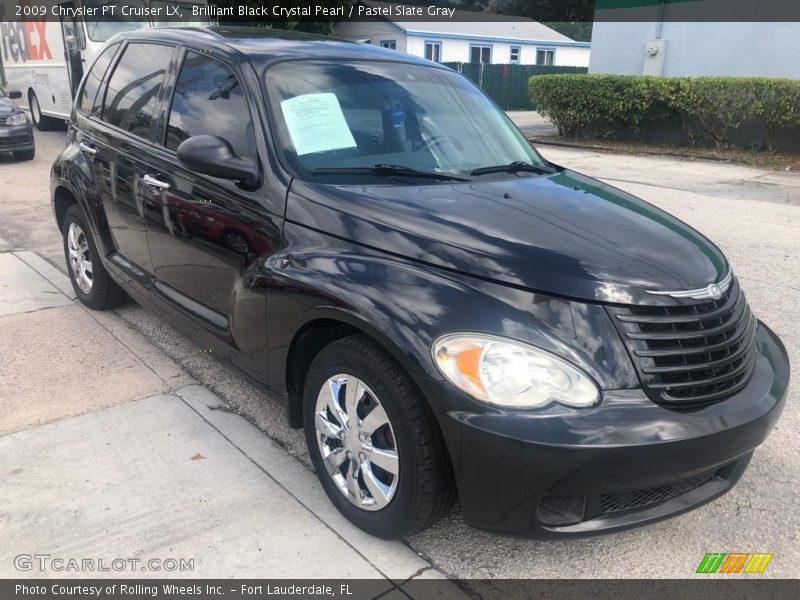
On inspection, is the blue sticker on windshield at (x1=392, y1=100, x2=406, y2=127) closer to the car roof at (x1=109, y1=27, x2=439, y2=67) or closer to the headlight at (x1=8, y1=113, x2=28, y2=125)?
the car roof at (x1=109, y1=27, x2=439, y2=67)

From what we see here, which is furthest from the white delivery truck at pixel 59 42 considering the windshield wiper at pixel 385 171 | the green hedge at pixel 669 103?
the windshield wiper at pixel 385 171

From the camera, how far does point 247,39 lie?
11.8 feet

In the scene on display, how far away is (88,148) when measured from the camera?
14.8 feet

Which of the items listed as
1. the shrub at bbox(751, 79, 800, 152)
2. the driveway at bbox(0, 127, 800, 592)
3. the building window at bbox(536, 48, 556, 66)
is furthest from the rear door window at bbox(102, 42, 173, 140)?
the building window at bbox(536, 48, 556, 66)

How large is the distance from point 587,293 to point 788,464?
5.77ft

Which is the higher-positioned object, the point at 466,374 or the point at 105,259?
the point at 466,374

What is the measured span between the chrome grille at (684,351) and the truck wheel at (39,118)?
17.2m

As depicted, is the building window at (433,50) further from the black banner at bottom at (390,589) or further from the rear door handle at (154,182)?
the black banner at bottom at (390,589)

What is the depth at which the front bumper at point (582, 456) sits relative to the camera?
2.11 meters

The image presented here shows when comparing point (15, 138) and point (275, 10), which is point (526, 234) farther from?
point (275, 10)

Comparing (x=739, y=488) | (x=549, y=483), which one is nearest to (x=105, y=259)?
(x=549, y=483)

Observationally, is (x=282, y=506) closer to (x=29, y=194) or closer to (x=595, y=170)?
(x=29, y=194)

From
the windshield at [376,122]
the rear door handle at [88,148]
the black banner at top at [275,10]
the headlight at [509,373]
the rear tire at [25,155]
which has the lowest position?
the rear tire at [25,155]

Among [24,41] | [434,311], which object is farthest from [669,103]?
[24,41]
